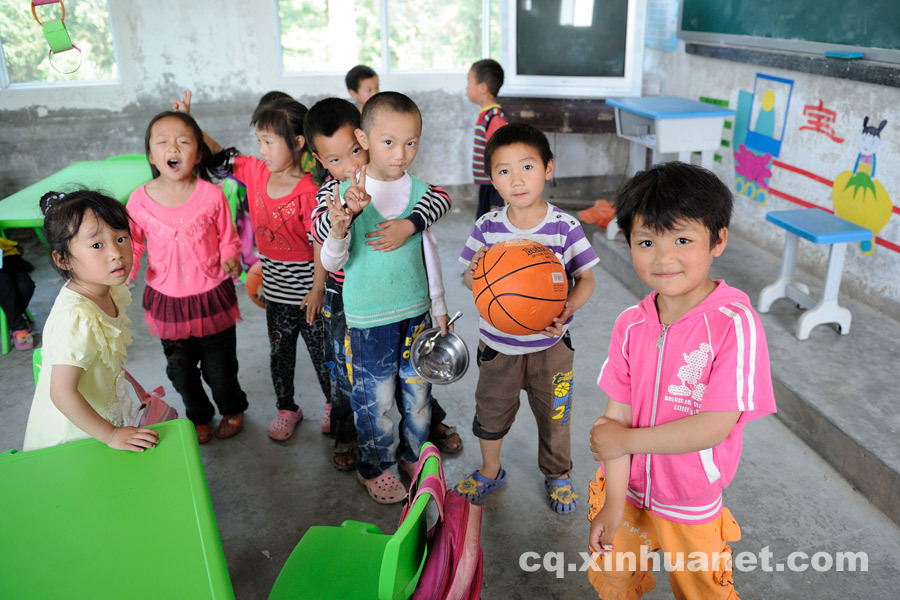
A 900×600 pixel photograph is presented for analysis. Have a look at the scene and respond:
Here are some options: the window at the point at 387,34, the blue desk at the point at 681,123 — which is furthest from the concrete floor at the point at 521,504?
the window at the point at 387,34

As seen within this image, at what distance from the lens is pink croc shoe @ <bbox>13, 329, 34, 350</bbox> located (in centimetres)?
387

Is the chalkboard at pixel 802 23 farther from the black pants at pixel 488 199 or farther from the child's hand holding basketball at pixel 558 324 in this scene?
the child's hand holding basketball at pixel 558 324

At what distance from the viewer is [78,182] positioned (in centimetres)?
378

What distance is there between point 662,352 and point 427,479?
57cm

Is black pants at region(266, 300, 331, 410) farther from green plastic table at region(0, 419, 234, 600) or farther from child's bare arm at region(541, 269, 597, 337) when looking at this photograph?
green plastic table at region(0, 419, 234, 600)

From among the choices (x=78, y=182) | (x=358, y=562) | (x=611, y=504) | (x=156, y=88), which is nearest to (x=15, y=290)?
(x=78, y=182)

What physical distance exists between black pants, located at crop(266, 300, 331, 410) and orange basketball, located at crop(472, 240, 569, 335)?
0.96 m

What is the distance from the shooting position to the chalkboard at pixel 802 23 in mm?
3434

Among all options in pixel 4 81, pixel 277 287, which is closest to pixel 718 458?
pixel 277 287

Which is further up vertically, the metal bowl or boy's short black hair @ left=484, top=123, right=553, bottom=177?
boy's short black hair @ left=484, top=123, right=553, bottom=177

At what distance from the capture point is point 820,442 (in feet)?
9.05

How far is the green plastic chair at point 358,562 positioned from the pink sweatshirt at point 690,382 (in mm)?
480

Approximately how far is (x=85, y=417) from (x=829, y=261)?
3.17 meters

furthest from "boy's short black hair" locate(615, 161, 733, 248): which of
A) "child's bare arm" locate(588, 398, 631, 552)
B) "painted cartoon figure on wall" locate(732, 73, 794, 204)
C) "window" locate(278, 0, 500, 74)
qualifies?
"window" locate(278, 0, 500, 74)
